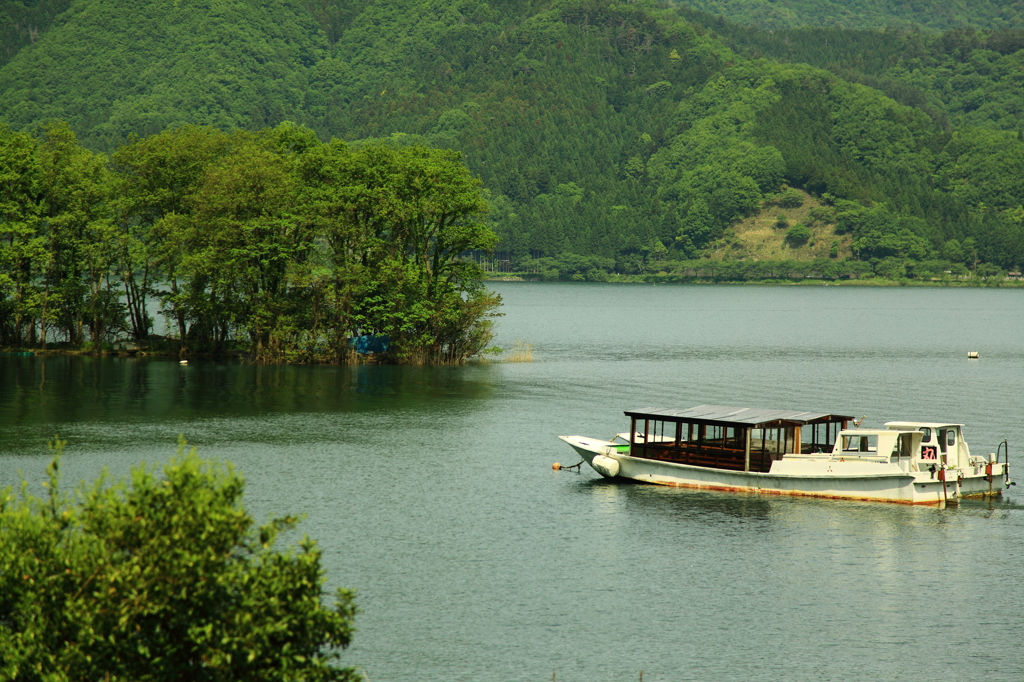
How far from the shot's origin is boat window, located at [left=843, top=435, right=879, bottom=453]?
61.3m

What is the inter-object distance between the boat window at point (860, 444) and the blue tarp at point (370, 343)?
2400 inches

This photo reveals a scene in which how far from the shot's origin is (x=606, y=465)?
209 ft

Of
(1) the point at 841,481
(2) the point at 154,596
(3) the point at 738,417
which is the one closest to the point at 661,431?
(3) the point at 738,417

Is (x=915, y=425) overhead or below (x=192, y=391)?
overhead

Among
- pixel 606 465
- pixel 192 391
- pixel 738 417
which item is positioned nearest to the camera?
pixel 738 417

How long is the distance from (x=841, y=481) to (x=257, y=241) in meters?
66.3

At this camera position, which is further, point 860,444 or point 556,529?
point 860,444

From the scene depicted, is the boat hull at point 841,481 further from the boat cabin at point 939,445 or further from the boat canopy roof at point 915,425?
the boat canopy roof at point 915,425

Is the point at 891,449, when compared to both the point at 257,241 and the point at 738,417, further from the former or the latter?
the point at 257,241

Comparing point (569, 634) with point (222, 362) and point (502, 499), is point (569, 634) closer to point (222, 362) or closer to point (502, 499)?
point (502, 499)

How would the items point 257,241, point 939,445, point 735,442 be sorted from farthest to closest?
1. point 257,241
2. point 735,442
3. point 939,445

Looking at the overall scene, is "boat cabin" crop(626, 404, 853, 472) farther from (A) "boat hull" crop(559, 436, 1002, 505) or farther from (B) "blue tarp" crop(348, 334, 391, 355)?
(B) "blue tarp" crop(348, 334, 391, 355)

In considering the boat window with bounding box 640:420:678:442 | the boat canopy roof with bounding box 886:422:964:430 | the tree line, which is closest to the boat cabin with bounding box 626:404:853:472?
the boat window with bounding box 640:420:678:442

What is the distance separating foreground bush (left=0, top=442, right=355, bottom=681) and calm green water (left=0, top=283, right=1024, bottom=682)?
39.2 feet
